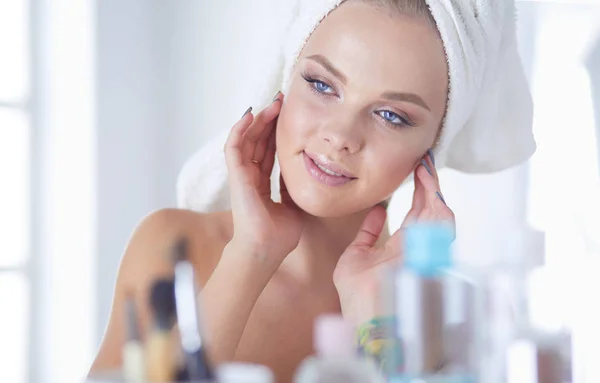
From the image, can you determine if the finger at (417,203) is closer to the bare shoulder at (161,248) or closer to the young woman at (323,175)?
the young woman at (323,175)

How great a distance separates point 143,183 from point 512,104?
1.92ft

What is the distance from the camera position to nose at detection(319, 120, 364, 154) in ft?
2.42

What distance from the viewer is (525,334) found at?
0.64 metres

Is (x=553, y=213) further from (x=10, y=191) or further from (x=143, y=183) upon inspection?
(x=10, y=191)

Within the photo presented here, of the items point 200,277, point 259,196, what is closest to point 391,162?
point 259,196

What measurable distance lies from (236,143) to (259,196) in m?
0.07

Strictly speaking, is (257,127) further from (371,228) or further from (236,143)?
(371,228)

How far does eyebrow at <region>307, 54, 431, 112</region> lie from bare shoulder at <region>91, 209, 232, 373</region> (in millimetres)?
270

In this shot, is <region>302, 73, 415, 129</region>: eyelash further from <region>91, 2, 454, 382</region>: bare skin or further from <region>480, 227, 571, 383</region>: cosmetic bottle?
<region>480, 227, 571, 383</region>: cosmetic bottle

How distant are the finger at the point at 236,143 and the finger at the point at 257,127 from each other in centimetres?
2

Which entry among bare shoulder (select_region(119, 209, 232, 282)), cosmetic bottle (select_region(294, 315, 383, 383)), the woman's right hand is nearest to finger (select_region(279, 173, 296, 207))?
the woman's right hand

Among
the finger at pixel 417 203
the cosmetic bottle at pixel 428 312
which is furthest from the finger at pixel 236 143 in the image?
the cosmetic bottle at pixel 428 312

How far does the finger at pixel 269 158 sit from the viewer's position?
863 mm

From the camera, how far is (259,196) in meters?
0.80
